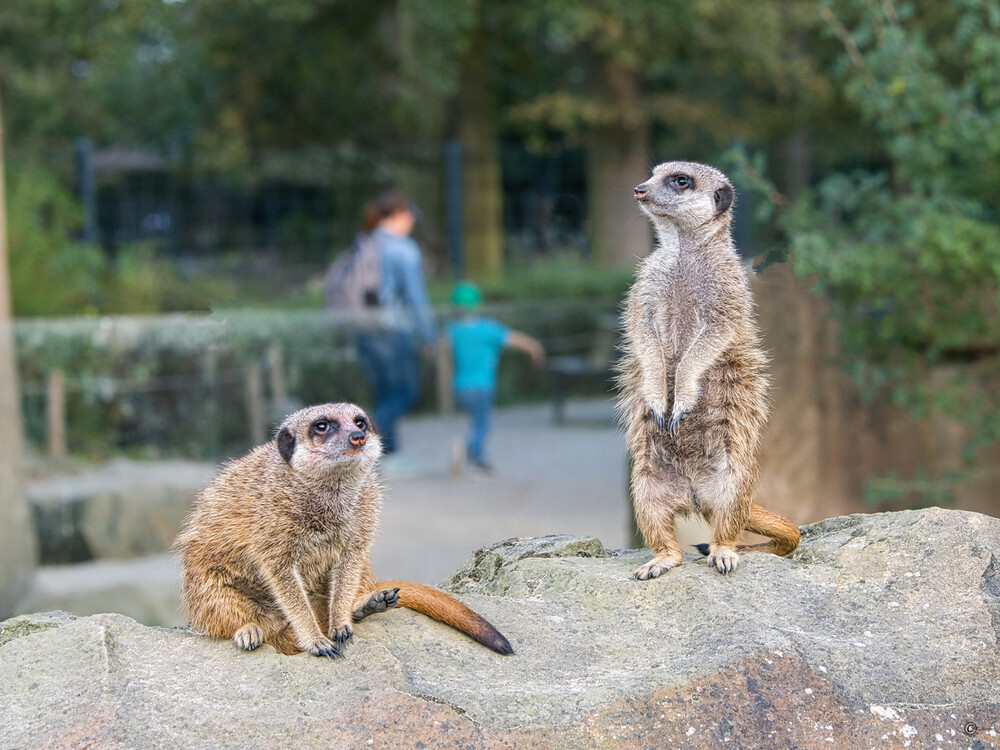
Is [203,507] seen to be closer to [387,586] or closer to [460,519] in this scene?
[387,586]

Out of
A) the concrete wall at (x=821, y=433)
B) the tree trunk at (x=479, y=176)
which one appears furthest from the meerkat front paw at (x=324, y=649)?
the tree trunk at (x=479, y=176)

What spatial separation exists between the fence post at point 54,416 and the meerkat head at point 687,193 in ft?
19.2

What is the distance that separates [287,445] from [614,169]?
12.7 meters

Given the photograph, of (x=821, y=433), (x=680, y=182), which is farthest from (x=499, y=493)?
(x=680, y=182)

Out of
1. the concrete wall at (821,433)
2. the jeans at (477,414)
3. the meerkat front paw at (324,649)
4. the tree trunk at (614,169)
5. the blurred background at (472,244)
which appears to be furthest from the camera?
the tree trunk at (614,169)

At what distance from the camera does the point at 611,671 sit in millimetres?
2303

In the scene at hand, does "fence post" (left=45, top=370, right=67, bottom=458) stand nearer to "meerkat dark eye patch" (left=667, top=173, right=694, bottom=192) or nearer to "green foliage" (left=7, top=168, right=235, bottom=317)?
"green foliage" (left=7, top=168, right=235, bottom=317)

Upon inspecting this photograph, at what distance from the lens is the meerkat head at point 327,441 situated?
2.42 metres

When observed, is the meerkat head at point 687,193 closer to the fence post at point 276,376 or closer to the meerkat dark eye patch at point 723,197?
the meerkat dark eye patch at point 723,197

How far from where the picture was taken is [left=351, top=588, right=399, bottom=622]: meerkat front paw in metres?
2.43

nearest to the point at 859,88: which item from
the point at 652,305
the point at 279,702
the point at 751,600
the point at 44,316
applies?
the point at 652,305

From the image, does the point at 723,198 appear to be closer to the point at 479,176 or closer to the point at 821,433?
the point at 821,433

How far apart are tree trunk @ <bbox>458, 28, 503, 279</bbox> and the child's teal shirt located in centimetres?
276

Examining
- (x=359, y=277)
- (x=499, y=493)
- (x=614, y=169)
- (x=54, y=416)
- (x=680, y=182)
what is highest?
(x=614, y=169)
